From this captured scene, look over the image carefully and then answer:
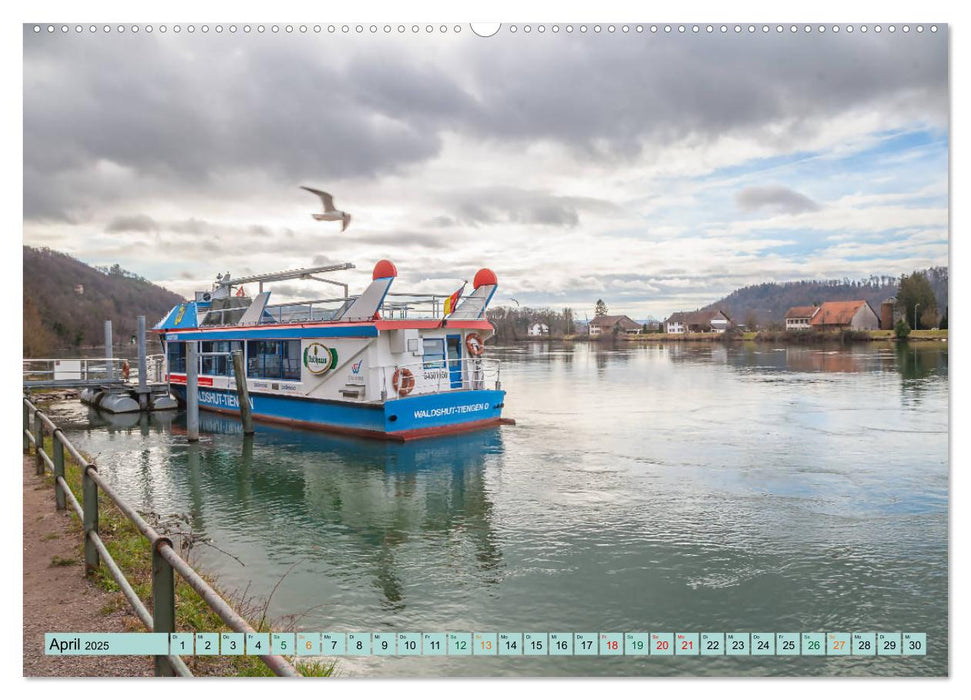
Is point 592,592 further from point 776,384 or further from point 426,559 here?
point 776,384

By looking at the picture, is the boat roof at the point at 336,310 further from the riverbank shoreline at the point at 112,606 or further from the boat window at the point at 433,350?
the riverbank shoreline at the point at 112,606

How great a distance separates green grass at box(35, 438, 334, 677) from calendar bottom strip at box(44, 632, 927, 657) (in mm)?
261

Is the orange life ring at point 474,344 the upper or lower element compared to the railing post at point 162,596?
upper

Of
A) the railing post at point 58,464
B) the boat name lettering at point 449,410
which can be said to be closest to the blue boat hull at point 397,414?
the boat name lettering at point 449,410

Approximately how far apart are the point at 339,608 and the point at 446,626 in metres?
1.05

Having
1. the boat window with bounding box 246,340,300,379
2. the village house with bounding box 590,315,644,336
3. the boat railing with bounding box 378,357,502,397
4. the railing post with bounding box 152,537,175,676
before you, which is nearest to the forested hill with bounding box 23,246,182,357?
the railing post with bounding box 152,537,175,676

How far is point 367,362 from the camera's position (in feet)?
51.5

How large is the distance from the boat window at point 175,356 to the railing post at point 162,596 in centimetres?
2003

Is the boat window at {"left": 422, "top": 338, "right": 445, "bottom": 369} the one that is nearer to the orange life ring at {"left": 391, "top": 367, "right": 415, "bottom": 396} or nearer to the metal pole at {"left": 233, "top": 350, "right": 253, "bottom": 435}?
the orange life ring at {"left": 391, "top": 367, "right": 415, "bottom": 396}

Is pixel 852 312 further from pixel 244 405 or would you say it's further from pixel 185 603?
pixel 244 405

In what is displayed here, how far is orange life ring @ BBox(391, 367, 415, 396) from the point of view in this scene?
15734 mm

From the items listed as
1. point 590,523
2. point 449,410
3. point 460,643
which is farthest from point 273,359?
point 460,643

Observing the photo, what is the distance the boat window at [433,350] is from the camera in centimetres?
1655

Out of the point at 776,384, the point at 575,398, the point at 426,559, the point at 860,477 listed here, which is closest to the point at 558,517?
the point at 426,559
